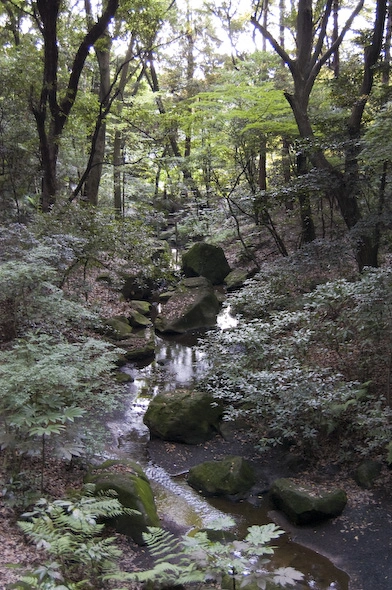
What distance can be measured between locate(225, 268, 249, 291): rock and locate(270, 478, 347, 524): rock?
1097cm

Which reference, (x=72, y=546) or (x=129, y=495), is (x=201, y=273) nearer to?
(x=129, y=495)

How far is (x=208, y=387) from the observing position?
794 centimetres

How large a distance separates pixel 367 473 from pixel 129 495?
328 cm

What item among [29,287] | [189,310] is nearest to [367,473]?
[29,287]

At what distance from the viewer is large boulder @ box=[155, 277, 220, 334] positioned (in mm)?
13078

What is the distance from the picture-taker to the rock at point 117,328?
1120 centimetres

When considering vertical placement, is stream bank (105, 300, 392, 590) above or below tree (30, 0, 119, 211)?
below

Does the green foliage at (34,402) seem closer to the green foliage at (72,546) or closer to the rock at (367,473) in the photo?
the green foliage at (72,546)

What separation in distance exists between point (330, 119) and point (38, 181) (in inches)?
421

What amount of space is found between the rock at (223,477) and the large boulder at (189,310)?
679 cm

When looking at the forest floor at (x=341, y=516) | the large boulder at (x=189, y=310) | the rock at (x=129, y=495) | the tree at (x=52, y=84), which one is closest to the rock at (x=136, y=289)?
the large boulder at (x=189, y=310)

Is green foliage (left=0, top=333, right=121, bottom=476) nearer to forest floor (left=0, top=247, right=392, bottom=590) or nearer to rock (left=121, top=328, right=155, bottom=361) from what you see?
forest floor (left=0, top=247, right=392, bottom=590)

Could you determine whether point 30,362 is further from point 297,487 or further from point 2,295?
point 297,487

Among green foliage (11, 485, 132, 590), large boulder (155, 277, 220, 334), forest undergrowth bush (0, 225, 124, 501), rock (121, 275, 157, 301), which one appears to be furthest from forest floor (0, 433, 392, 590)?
rock (121, 275, 157, 301)
